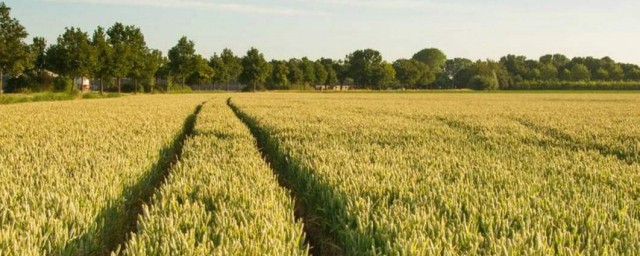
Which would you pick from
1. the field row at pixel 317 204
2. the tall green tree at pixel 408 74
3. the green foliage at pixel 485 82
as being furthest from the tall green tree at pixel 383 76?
the field row at pixel 317 204

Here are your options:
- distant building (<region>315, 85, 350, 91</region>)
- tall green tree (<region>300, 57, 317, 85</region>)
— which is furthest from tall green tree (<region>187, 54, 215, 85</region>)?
distant building (<region>315, 85, 350, 91</region>)

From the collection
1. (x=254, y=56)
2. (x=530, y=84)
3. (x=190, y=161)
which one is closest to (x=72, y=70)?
(x=254, y=56)

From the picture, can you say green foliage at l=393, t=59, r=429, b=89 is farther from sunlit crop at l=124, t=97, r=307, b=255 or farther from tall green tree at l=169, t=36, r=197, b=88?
sunlit crop at l=124, t=97, r=307, b=255

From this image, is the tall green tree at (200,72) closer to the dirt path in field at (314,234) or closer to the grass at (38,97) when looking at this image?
the grass at (38,97)

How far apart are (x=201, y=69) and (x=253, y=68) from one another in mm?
17343

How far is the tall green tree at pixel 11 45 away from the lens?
46.5 meters

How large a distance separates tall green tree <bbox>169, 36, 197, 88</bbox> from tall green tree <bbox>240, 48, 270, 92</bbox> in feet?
64.6

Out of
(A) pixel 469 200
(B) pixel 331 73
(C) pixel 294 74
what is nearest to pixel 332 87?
(B) pixel 331 73

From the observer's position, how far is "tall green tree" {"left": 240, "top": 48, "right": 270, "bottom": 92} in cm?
11031

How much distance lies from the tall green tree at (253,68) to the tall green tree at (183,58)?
64.6 feet

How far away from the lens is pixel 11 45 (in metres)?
46.7

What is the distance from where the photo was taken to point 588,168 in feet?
23.4

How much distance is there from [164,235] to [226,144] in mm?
6355

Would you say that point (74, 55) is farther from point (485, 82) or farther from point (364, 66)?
point (485, 82)
